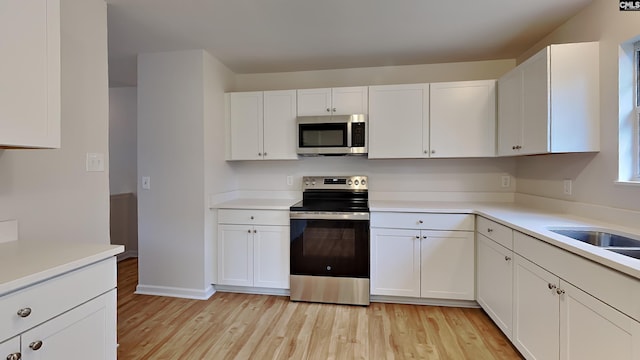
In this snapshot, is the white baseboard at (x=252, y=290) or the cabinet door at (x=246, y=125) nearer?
the white baseboard at (x=252, y=290)

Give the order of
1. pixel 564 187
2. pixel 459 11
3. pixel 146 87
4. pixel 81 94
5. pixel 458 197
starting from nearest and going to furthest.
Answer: pixel 81 94 < pixel 459 11 < pixel 564 187 < pixel 146 87 < pixel 458 197

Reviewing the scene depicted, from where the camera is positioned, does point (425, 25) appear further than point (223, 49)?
No

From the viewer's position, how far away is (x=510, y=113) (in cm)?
246

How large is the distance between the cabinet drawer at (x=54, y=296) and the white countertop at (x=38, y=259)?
3 cm

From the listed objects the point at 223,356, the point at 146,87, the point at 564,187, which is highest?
the point at 146,87

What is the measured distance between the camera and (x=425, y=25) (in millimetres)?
2275

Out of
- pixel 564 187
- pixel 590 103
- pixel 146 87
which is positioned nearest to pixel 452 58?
pixel 590 103

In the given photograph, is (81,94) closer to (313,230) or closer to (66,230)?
(66,230)

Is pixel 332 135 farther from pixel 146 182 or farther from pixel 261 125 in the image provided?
pixel 146 182

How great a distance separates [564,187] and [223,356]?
2711 mm

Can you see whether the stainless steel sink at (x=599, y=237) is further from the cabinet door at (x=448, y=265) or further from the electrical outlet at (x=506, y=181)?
the electrical outlet at (x=506, y=181)

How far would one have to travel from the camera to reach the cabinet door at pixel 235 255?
2814 mm

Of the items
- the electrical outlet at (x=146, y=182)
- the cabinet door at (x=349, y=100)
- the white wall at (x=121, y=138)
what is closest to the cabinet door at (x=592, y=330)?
the cabinet door at (x=349, y=100)

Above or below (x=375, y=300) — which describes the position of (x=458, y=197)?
above
